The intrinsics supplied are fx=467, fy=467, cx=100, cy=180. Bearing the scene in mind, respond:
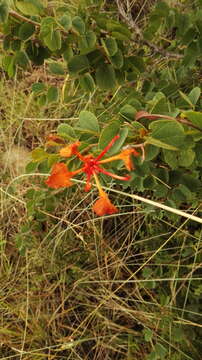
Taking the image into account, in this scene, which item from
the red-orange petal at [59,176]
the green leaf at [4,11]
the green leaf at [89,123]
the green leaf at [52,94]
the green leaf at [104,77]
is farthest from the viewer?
the green leaf at [52,94]

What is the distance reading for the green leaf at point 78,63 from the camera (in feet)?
3.33

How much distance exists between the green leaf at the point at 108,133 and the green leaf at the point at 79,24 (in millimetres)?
383

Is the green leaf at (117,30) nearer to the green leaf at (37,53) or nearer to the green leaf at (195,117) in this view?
the green leaf at (37,53)

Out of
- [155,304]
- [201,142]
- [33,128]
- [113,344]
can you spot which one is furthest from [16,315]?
[201,142]

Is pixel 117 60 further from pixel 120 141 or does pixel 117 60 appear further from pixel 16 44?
pixel 120 141

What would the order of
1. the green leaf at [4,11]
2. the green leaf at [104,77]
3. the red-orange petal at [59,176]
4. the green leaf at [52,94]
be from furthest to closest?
the green leaf at [52,94]
the green leaf at [104,77]
the green leaf at [4,11]
the red-orange petal at [59,176]

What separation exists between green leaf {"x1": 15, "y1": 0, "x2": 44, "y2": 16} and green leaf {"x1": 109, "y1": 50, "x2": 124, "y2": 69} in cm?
18

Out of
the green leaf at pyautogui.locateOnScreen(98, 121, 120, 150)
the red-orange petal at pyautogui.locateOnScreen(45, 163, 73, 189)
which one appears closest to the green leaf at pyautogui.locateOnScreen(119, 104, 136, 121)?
the green leaf at pyautogui.locateOnScreen(98, 121, 120, 150)

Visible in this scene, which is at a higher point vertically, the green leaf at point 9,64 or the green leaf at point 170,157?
the green leaf at point 9,64

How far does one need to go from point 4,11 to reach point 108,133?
16.5 inches

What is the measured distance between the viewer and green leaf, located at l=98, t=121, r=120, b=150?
667 millimetres

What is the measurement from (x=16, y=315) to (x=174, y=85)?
108 centimetres

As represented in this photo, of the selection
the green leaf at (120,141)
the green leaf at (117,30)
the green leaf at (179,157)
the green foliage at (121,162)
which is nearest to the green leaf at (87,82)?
the green foliage at (121,162)

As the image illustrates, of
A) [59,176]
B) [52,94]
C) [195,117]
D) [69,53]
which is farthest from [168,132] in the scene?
[52,94]
